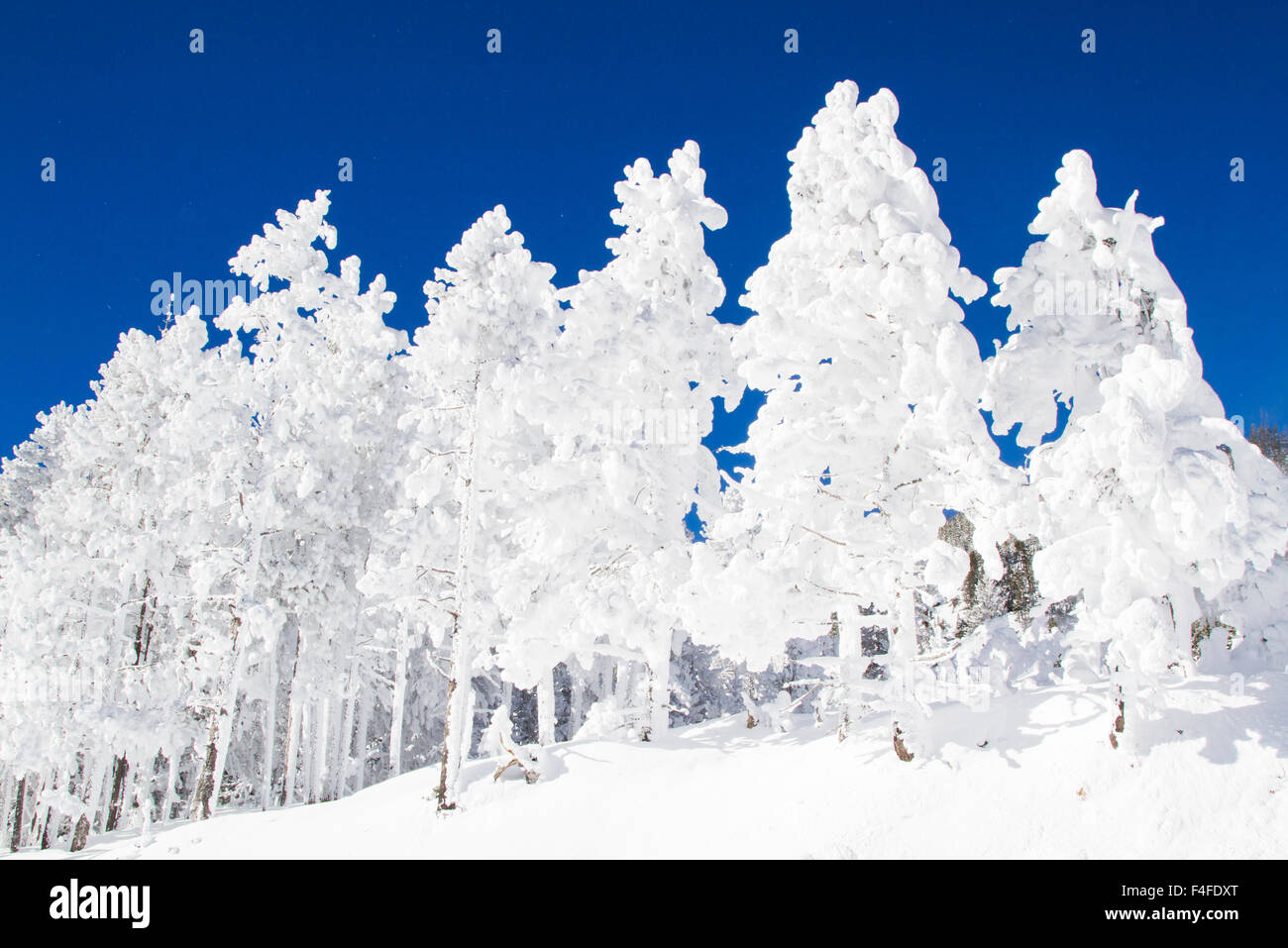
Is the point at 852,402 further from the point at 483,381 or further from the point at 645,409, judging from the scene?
the point at 483,381

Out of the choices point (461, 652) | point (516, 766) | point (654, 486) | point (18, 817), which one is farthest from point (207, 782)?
point (18, 817)

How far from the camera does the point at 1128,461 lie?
945cm

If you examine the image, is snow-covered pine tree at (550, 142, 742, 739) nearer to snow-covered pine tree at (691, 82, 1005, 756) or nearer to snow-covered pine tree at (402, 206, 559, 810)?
snow-covered pine tree at (402, 206, 559, 810)

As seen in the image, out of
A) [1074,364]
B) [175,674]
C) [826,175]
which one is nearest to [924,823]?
[1074,364]

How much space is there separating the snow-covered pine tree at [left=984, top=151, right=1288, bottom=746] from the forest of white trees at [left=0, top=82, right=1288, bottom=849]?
5 centimetres

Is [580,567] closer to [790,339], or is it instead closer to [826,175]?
[790,339]

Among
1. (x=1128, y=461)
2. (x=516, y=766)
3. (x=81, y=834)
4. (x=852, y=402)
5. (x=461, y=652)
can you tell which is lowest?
(x=81, y=834)

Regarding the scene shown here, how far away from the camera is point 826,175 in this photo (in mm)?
13273

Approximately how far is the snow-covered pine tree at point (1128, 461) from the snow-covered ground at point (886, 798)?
2.83 ft

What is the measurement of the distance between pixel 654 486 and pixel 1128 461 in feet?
30.4

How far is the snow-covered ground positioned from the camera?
31.0 feet

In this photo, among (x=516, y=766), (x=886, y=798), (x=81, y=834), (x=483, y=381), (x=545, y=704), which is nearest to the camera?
(x=886, y=798)

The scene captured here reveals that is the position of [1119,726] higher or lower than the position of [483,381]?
lower

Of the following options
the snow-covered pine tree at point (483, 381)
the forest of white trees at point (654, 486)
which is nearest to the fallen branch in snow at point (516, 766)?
the forest of white trees at point (654, 486)
